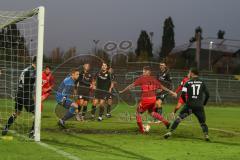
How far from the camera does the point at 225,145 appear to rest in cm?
1221

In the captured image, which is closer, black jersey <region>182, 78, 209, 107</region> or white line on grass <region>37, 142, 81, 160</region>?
white line on grass <region>37, 142, 81, 160</region>

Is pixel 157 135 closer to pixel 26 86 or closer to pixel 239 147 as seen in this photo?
pixel 239 147

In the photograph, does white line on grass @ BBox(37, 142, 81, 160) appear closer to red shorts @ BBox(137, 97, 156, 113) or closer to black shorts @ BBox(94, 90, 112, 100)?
red shorts @ BBox(137, 97, 156, 113)

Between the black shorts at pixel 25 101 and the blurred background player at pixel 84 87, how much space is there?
248 inches

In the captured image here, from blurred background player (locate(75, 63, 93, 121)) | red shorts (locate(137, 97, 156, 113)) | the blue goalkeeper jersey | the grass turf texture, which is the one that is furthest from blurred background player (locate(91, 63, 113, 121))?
red shorts (locate(137, 97, 156, 113))

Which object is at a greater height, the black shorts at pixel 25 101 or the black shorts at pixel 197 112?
the black shorts at pixel 25 101

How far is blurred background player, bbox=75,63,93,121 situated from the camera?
19062 mm

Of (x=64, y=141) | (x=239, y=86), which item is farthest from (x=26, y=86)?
(x=239, y=86)

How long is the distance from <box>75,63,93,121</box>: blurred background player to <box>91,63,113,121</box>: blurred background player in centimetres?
30

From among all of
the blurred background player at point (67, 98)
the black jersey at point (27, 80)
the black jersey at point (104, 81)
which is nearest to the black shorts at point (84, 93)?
Answer: the black jersey at point (104, 81)

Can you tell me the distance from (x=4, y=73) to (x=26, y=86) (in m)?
4.62

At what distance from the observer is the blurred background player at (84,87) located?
1906 centimetres

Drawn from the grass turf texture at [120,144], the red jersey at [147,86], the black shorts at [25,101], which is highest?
the red jersey at [147,86]

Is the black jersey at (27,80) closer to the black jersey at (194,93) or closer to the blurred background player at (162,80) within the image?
the black jersey at (194,93)
